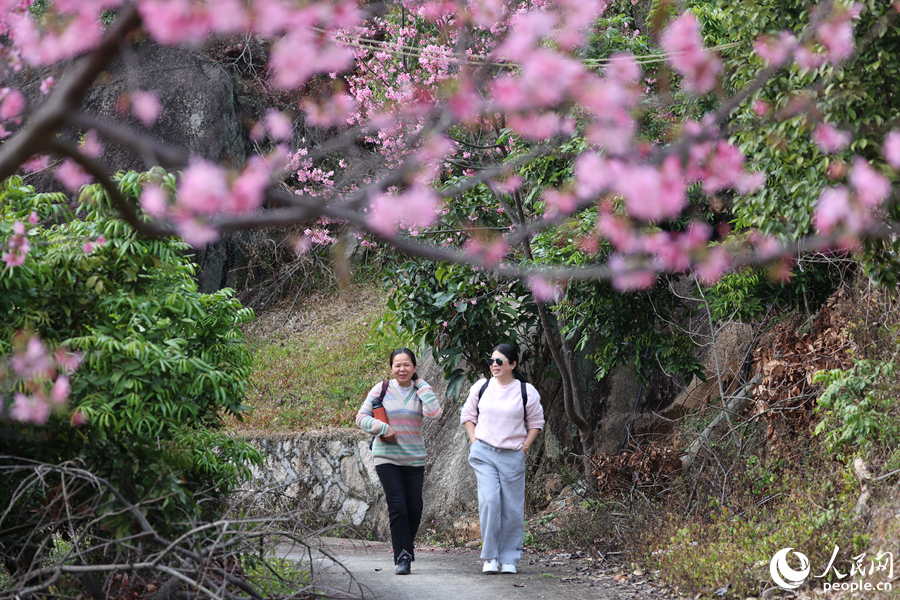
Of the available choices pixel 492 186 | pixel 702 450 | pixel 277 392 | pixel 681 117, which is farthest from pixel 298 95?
pixel 702 450

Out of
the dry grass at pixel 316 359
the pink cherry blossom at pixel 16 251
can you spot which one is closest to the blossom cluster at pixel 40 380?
the pink cherry blossom at pixel 16 251

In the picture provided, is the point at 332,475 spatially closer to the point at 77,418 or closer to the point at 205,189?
the point at 77,418

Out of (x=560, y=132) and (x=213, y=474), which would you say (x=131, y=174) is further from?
(x=560, y=132)

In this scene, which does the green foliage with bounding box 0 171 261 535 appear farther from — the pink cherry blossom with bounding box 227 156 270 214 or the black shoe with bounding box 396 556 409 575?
the pink cherry blossom with bounding box 227 156 270 214

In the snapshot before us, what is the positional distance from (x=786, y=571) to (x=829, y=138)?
99.5 inches

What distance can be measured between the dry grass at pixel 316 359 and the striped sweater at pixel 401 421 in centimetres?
Answer: 430

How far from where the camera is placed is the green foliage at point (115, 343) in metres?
4.20

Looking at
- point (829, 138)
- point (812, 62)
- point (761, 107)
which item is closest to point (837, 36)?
point (829, 138)

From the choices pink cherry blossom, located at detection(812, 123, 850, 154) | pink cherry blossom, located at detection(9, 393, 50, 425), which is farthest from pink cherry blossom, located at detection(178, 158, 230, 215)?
pink cherry blossom, located at detection(812, 123, 850, 154)

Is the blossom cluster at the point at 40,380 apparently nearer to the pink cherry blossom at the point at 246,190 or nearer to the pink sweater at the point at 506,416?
the pink cherry blossom at the point at 246,190

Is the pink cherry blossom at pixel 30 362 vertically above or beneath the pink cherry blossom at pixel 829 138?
beneath

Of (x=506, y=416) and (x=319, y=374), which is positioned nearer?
(x=506, y=416)

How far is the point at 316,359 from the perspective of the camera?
13867 mm

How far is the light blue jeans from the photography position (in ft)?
20.3
